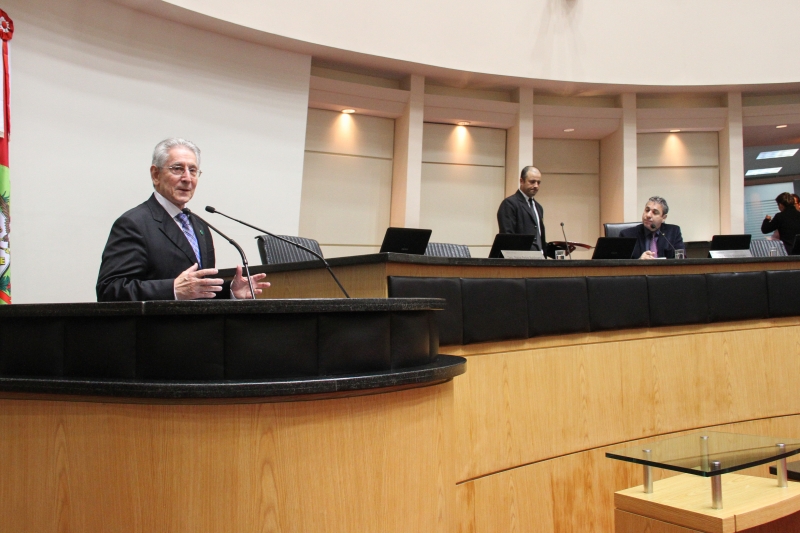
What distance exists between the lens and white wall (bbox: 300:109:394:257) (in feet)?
21.5

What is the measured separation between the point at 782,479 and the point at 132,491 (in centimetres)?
193

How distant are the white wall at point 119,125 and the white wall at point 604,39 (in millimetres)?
1321

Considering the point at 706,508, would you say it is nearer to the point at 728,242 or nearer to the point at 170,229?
the point at 170,229

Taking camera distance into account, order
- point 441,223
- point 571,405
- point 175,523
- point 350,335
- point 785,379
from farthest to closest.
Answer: point 441,223 < point 785,379 < point 571,405 < point 350,335 < point 175,523

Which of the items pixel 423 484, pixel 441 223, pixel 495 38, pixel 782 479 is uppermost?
pixel 495 38

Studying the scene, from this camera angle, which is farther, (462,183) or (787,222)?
(462,183)

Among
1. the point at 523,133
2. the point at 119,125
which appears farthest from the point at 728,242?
the point at 119,125

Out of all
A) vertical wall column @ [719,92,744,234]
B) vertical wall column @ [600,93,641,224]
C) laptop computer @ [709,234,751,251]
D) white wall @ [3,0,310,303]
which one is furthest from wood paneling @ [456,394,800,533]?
vertical wall column @ [719,92,744,234]

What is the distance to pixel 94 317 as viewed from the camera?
4.09 ft

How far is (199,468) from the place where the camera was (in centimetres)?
116

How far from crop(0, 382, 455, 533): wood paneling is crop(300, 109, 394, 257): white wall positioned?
5.28 metres

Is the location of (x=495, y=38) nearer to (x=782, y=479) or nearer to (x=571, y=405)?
(x=571, y=405)

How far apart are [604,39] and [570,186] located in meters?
1.81

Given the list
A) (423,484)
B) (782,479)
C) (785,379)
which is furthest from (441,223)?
(423,484)
